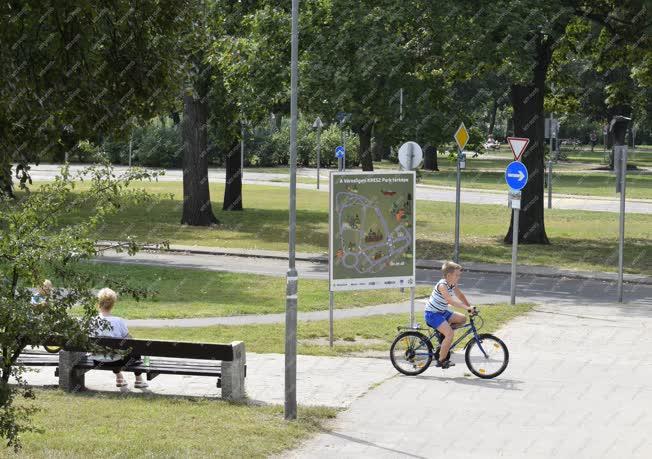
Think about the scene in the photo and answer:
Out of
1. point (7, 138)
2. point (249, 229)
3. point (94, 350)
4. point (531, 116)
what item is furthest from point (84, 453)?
point (249, 229)

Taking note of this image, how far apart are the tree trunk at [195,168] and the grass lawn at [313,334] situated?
58.7 feet

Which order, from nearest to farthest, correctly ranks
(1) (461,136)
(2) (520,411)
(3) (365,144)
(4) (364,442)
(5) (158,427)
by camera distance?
(4) (364,442) → (5) (158,427) → (2) (520,411) → (1) (461,136) → (3) (365,144)

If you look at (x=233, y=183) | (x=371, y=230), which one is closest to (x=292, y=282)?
(x=371, y=230)

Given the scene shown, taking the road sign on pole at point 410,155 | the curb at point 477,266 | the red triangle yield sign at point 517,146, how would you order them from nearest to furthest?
the road sign on pole at point 410,155
the red triangle yield sign at point 517,146
the curb at point 477,266

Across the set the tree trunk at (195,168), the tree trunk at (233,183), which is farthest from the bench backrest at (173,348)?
the tree trunk at (233,183)

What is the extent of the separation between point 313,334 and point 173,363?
4.53 meters

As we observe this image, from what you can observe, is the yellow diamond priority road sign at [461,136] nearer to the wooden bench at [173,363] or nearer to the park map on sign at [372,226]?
the park map on sign at [372,226]

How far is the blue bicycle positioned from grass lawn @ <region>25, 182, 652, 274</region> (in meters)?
13.7

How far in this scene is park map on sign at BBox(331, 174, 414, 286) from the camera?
15.4 metres

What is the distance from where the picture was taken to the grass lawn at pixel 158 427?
960cm

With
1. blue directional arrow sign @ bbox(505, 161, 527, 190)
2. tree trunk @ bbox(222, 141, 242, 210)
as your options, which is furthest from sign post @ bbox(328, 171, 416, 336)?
tree trunk @ bbox(222, 141, 242, 210)

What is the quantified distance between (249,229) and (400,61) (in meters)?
9.57

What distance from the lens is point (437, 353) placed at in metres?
13.5

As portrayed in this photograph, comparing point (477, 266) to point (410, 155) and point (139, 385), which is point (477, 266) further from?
point (139, 385)
